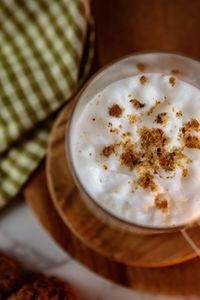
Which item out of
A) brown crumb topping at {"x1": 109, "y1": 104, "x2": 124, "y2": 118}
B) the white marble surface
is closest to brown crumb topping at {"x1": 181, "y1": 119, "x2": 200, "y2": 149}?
brown crumb topping at {"x1": 109, "y1": 104, "x2": 124, "y2": 118}

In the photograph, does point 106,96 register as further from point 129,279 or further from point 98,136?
point 129,279

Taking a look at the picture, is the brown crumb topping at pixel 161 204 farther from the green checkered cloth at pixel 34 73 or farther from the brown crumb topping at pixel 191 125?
the green checkered cloth at pixel 34 73

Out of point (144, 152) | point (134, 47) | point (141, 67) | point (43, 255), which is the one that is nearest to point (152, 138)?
point (144, 152)

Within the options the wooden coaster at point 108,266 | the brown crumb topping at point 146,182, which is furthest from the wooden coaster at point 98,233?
the brown crumb topping at point 146,182

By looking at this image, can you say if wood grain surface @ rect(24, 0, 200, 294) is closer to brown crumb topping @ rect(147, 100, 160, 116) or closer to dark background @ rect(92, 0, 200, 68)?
dark background @ rect(92, 0, 200, 68)

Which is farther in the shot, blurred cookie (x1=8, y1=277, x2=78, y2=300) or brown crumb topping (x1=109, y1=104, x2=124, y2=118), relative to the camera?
blurred cookie (x1=8, y1=277, x2=78, y2=300)
